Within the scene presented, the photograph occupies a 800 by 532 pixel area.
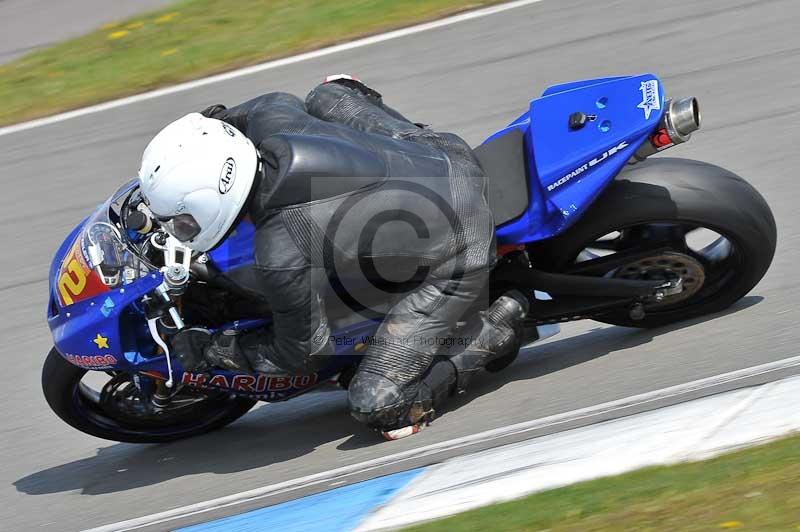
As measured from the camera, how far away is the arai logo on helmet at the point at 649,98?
4363 millimetres

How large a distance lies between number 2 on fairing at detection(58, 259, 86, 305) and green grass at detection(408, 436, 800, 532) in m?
1.71

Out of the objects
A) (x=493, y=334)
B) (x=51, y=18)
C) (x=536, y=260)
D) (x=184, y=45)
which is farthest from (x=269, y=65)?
(x=493, y=334)

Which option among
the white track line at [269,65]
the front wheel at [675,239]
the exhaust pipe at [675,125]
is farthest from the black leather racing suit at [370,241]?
the white track line at [269,65]

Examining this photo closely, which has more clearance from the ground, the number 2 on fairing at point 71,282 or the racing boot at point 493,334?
the number 2 on fairing at point 71,282

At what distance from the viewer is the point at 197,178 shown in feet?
13.3

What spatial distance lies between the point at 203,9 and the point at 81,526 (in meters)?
6.45

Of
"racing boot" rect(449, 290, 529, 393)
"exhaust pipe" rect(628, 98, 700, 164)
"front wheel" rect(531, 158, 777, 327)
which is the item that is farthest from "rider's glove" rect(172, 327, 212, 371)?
"exhaust pipe" rect(628, 98, 700, 164)

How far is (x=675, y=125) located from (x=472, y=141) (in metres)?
2.75

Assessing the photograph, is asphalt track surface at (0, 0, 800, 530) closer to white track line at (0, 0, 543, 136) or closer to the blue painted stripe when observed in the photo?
white track line at (0, 0, 543, 136)

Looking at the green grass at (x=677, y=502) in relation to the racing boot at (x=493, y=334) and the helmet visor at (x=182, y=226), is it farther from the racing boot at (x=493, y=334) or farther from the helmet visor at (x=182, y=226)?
the helmet visor at (x=182, y=226)

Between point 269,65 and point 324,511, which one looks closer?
point 324,511

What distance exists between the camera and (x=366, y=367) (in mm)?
4527

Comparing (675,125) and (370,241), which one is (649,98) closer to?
(675,125)

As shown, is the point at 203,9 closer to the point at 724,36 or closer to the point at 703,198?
the point at 724,36
